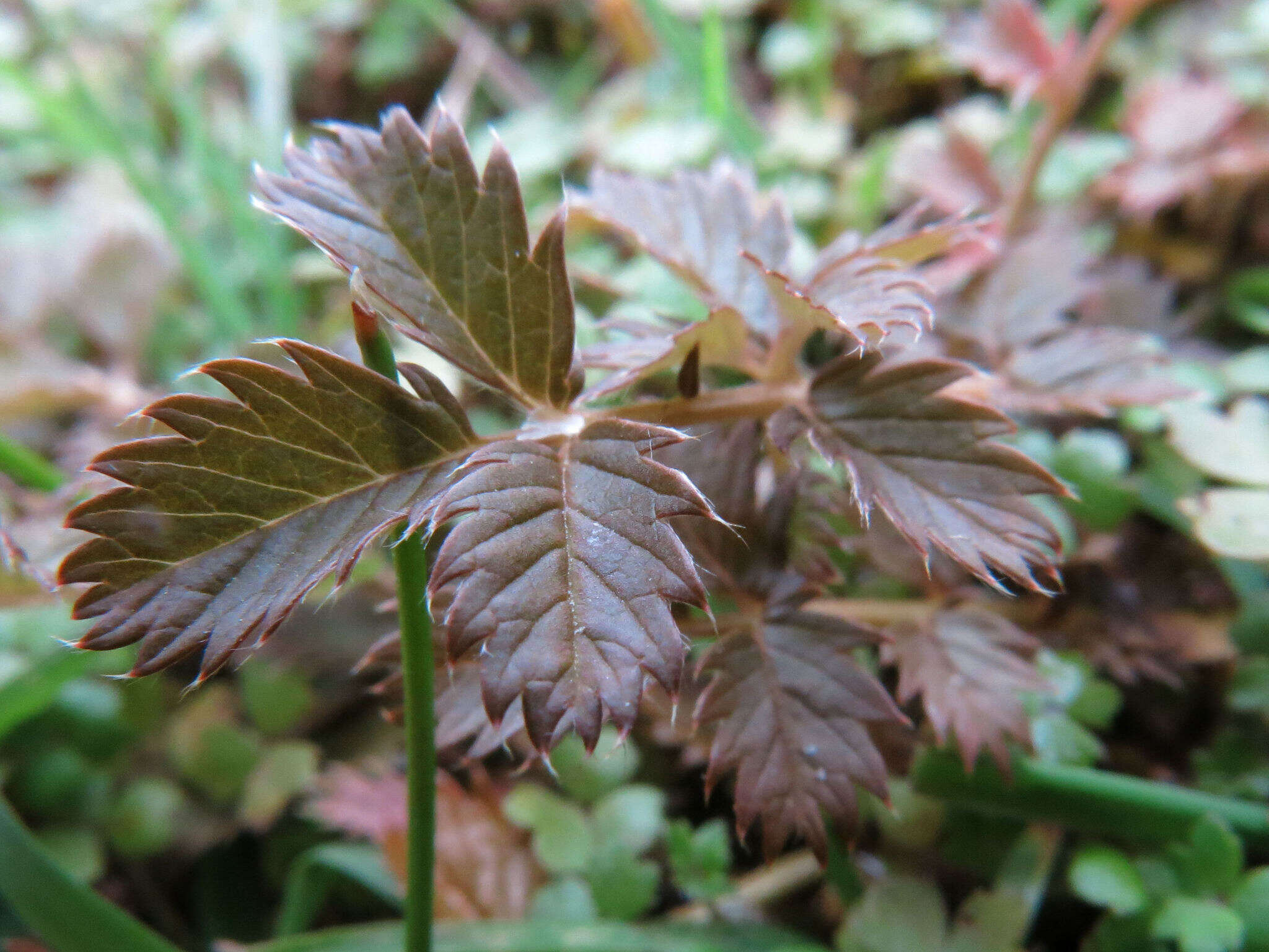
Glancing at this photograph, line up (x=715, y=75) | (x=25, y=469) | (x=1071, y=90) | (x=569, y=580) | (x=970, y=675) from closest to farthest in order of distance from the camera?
Result: 1. (x=569, y=580)
2. (x=970, y=675)
3. (x=25, y=469)
4. (x=1071, y=90)
5. (x=715, y=75)

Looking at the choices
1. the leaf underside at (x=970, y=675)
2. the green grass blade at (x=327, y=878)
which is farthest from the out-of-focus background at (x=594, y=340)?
the leaf underside at (x=970, y=675)

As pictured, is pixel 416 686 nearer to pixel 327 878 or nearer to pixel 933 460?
pixel 933 460

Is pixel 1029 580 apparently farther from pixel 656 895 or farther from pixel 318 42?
pixel 318 42

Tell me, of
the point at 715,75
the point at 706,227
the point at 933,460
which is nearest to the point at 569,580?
the point at 933,460

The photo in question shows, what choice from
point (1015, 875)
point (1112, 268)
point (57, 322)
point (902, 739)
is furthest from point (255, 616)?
point (57, 322)

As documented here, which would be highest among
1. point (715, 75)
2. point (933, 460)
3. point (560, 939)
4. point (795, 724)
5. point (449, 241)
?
point (715, 75)

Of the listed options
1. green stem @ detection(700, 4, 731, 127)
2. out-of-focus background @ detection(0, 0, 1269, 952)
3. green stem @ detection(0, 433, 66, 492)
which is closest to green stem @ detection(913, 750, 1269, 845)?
out-of-focus background @ detection(0, 0, 1269, 952)
